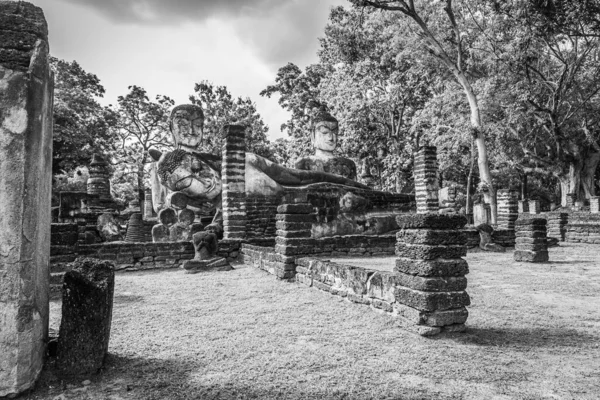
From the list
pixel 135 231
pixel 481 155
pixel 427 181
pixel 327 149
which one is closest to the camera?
pixel 135 231

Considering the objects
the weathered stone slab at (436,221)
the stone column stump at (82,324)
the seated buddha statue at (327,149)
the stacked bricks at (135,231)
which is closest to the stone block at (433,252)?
the weathered stone slab at (436,221)

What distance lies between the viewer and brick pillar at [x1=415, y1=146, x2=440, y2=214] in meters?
11.4

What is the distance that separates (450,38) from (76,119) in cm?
1780

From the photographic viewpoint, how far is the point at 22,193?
2107 millimetres

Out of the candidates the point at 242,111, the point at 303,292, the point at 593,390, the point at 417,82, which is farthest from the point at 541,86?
the point at 593,390

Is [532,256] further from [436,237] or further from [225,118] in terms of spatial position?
[225,118]

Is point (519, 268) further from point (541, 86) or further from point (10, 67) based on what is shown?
point (541, 86)

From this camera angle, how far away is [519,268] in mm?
7039

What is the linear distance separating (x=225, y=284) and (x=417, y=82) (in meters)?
17.2

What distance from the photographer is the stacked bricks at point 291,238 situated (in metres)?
5.94

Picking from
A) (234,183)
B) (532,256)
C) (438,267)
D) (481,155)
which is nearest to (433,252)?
(438,267)

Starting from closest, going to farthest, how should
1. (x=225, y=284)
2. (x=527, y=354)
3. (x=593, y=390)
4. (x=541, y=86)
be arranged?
1. (x=593, y=390)
2. (x=527, y=354)
3. (x=225, y=284)
4. (x=541, y=86)

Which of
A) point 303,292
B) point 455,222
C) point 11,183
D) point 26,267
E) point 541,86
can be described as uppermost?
point 541,86

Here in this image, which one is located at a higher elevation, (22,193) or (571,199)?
(571,199)
